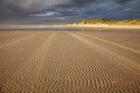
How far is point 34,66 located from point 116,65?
4.23 m

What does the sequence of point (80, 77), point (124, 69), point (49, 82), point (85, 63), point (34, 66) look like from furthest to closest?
point (85, 63) < point (34, 66) < point (124, 69) < point (80, 77) < point (49, 82)

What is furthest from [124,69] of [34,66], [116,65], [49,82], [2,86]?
[2,86]

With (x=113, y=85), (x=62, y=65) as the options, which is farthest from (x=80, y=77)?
(x=62, y=65)

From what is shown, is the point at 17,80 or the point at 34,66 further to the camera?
the point at 34,66

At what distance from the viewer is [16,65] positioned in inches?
374

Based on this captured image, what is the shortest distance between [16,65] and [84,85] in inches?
179

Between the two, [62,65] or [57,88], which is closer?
[57,88]

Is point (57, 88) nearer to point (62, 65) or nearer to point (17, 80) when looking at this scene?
point (17, 80)

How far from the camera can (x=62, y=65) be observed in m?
9.54

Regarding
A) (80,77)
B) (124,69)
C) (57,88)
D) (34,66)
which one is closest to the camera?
(57,88)

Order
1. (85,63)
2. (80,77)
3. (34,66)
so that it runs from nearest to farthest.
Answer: (80,77) → (34,66) → (85,63)

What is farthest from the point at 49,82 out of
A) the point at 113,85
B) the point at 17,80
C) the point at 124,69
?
the point at 124,69

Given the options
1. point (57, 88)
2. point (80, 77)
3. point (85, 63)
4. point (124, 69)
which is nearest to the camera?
point (57, 88)

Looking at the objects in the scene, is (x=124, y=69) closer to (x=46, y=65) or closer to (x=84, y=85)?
(x=84, y=85)
